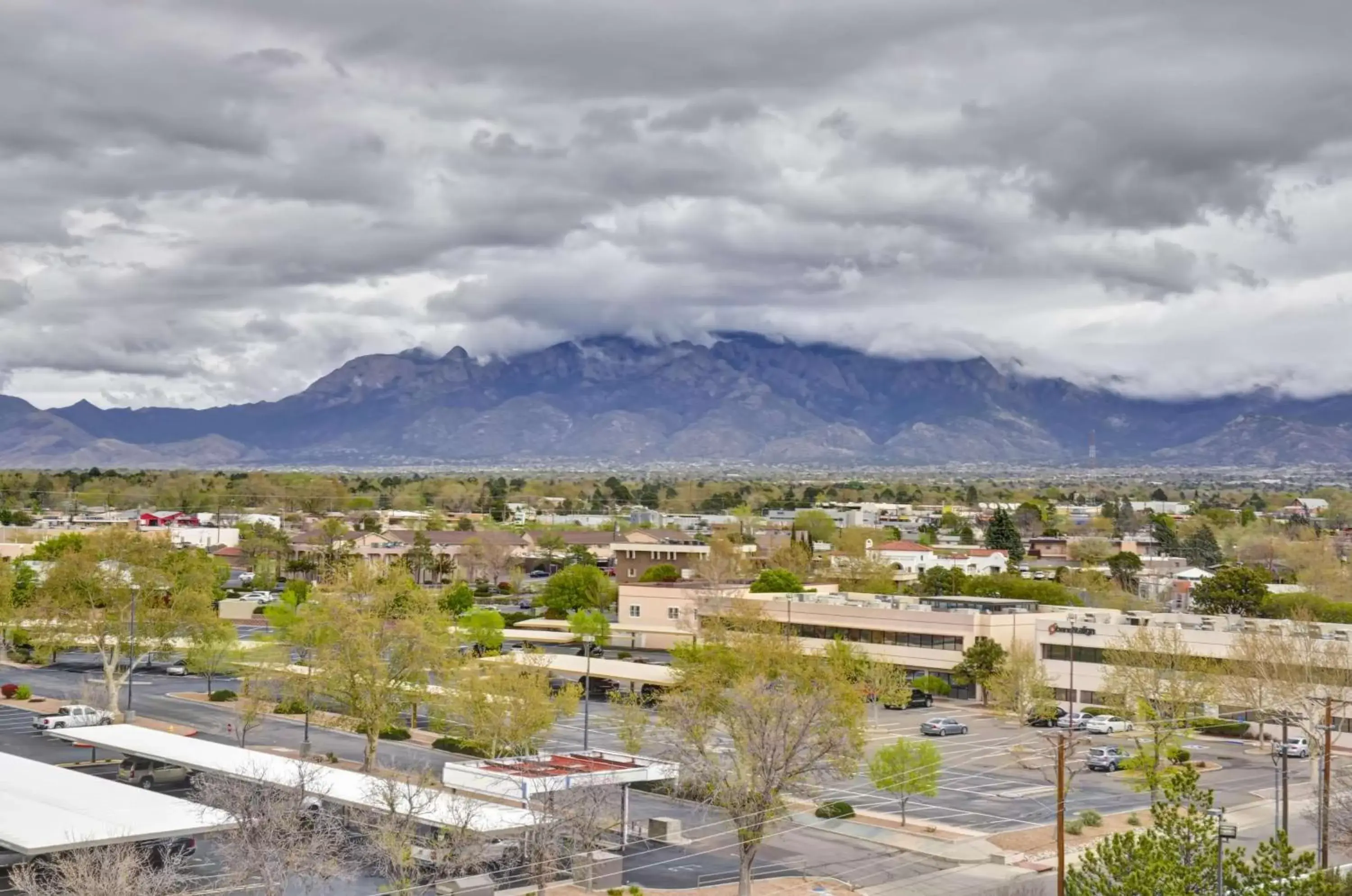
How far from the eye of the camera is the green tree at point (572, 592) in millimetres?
111625

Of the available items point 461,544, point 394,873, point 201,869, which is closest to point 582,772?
point 394,873

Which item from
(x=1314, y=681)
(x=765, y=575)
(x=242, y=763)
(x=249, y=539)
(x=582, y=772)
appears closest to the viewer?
(x=582, y=772)

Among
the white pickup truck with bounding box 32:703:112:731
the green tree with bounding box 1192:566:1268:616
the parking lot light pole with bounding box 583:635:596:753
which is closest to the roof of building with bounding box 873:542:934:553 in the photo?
the green tree with bounding box 1192:566:1268:616

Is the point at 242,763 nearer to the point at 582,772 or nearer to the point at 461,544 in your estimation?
the point at 582,772

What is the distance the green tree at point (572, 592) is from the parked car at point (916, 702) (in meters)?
37.2

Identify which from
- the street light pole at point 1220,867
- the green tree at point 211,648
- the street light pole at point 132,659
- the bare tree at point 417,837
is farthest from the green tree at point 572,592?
the street light pole at point 1220,867

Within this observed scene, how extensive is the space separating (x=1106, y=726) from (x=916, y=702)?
42.0 feet

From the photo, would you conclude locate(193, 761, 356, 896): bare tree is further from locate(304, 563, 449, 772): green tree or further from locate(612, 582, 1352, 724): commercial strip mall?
locate(612, 582, 1352, 724): commercial strip mall

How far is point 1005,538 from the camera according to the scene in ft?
504

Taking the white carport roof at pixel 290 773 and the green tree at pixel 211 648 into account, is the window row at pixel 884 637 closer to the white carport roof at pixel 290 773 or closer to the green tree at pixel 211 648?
the green tree at pixel 211 648

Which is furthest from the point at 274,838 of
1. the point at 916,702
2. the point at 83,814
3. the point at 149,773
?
the point at 916,702

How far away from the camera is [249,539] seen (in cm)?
14875

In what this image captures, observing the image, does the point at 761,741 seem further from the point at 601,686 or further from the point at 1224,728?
the point at 601,686

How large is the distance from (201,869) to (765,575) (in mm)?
65707
